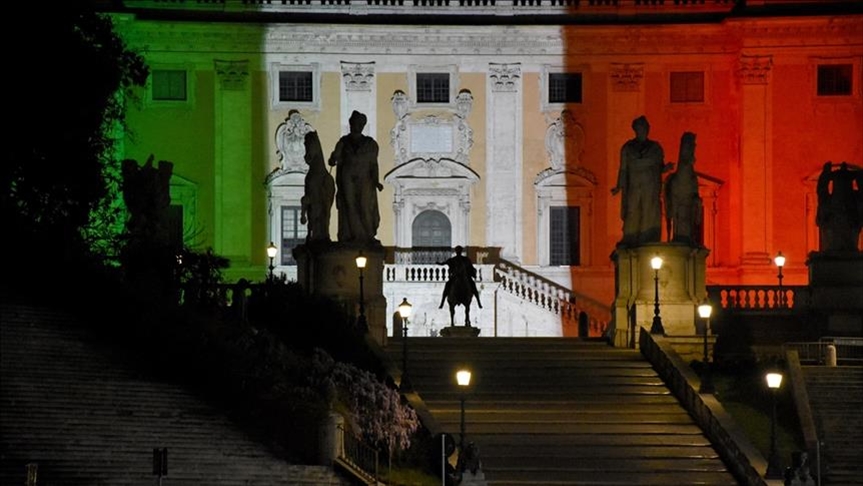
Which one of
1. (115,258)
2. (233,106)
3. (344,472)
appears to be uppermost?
(233,106)

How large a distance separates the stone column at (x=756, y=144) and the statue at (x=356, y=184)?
73.6 ft

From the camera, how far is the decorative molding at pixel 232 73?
66.2 metres

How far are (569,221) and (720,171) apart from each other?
4.64m

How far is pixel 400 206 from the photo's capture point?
6625 cm

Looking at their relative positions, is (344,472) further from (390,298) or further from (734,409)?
(390,298)

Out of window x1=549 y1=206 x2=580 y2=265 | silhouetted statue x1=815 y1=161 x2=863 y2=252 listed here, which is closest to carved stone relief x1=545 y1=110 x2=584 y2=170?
window x1=549 y1=206 x2=580 y2=265

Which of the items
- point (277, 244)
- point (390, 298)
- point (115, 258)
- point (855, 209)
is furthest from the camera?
point (277, 244)

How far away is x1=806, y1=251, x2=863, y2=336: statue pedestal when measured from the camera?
158 ft

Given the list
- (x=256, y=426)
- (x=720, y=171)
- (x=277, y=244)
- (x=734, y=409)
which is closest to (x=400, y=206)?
(x=277, y=244)

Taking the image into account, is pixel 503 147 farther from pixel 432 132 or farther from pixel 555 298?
pixel 555 298

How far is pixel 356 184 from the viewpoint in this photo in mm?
45781

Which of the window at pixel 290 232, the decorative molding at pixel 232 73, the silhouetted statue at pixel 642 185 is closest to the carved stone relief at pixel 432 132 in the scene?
the window at pixel 290 232

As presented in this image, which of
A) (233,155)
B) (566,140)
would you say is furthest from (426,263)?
(233,155)

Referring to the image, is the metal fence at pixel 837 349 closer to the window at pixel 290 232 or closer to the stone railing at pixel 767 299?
the stone railing at pixel 767 299
